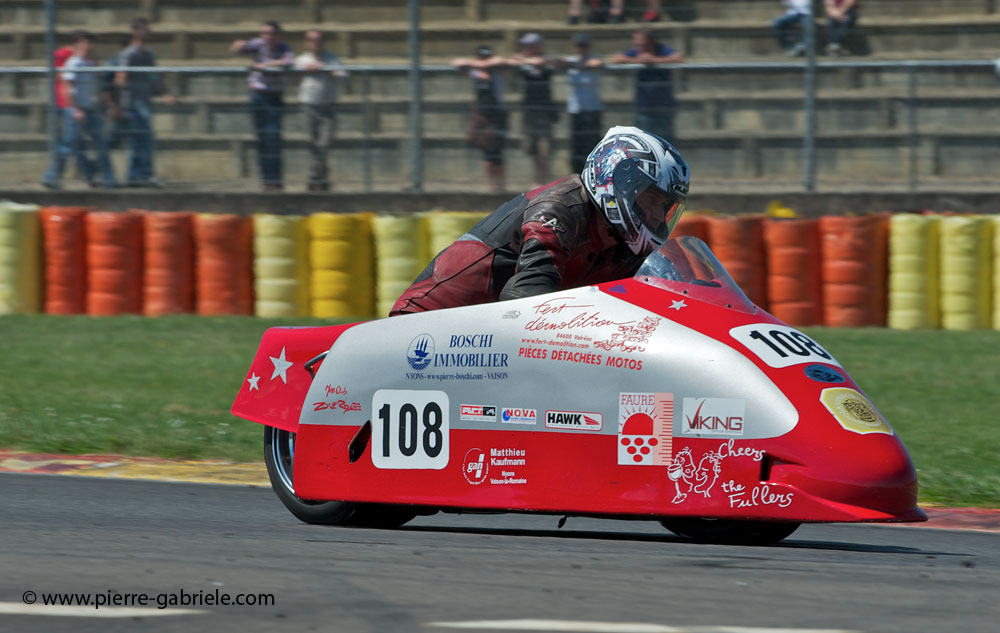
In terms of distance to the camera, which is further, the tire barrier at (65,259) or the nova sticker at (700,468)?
the tire barrier at (65,259)

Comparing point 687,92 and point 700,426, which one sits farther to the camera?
point 687,92

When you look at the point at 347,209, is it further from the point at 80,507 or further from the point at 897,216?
the point at 80,507

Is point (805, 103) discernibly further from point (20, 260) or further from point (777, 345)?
point (777, 345)

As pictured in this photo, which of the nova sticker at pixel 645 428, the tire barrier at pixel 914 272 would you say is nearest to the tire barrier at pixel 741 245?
the tire barrier at pixel 914 272

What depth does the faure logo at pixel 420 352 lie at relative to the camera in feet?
18.3

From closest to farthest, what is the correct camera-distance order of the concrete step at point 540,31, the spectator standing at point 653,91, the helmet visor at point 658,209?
the helmet visor at point 658,209 < the spectator standing at point 653,91 < the concrete step at point 540,31

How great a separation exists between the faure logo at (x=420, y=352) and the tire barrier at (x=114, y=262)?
25.3 ft

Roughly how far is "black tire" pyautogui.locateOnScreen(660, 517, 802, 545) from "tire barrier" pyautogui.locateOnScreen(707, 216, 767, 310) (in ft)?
21.7

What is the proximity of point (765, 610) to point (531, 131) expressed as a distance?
10157 mm

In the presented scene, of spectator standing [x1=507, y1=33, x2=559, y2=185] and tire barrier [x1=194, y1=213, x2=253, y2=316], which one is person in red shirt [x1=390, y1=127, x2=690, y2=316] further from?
spectator standing [x1=507, y1=33, x2=559, y2=185]

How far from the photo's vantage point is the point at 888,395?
9742 millimetres

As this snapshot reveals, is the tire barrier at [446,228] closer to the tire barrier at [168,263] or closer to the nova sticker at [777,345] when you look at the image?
the tire barrier at [168,263]

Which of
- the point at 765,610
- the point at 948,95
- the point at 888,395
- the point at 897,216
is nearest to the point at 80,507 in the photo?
the point at 765,610

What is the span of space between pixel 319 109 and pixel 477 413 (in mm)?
9268
